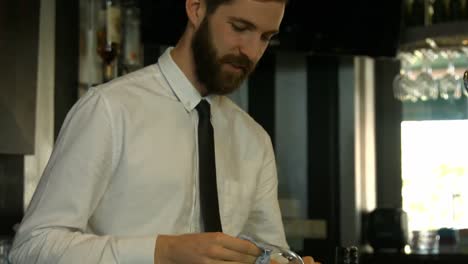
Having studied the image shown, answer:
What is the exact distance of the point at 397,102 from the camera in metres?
5.07

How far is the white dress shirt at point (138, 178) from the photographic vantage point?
58.0 inches

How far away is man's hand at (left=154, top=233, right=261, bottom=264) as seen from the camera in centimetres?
134

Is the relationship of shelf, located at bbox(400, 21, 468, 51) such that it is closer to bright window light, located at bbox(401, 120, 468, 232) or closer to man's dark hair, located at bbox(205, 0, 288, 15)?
bright window light, located at bbox(401, 120, 468, 232)

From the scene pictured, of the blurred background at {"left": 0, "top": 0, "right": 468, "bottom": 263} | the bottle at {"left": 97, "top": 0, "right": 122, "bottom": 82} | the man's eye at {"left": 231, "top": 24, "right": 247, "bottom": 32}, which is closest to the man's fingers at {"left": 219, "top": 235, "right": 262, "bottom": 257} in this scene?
the man's eye at {"left": 231, "top": 24, "right": 247, "bottom": 32}

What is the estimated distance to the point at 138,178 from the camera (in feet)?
5.23

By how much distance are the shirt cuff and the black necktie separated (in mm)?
241

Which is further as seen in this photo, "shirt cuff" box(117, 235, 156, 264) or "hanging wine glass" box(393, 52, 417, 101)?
"hanging wine glass" box(393, 52, 417, 101)

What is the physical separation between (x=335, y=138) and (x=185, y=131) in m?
3.03

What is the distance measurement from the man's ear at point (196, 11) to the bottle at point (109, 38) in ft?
6.07

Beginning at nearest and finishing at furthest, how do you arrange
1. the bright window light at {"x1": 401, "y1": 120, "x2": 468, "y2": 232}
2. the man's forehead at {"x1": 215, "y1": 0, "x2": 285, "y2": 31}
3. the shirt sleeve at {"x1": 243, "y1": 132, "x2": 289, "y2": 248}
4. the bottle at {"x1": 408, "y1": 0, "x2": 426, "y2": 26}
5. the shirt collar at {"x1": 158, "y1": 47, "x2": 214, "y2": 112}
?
the man's forehead at {"x1": 215, "y1": 0, "x2": 285, "y2": 31} → the shirt collar at {"x1": 158, "y1": 47, "x2": 214, "y2": 112} → the shirt sleeve at {"x1": 243, "y1": 132, "x2": 289, "y2": 248} → the bottle at {"x1": 408, "y1": 0, "x2": 426, "y2": 26} → the bright window light at {"x1": 401, "y1": 120, "x2": 468, "y2": 232}

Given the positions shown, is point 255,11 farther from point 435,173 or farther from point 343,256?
point 435,173

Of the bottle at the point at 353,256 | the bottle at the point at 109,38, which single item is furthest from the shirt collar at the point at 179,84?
the bottle at the point at 109,38

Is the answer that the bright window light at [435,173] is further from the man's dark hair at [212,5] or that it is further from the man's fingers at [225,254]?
the man's fingers at [225,254]

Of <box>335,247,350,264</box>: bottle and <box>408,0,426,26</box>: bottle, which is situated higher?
<box>408,0,426,26</box>: bottle
